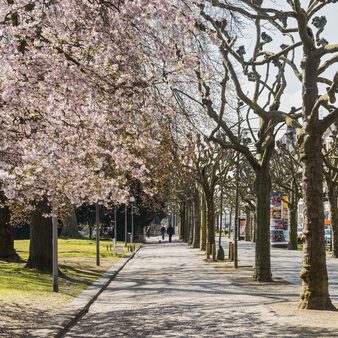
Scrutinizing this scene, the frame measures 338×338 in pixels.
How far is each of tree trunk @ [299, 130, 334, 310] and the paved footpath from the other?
1078mm

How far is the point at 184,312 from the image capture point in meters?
13.9

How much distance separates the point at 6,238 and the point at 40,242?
29.3 feet

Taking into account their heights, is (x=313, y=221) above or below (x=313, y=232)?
above

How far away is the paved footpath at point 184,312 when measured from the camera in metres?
11.2

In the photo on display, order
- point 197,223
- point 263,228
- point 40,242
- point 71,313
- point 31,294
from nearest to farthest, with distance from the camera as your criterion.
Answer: point 71,313, point 31,294, point 263,228, point 40,242, point 197,223

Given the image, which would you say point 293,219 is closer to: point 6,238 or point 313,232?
point 6,238

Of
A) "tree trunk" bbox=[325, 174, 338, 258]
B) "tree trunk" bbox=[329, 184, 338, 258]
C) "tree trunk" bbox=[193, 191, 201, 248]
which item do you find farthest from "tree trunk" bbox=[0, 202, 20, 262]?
"tree trunk" bbox=[193, 191, 201, 248]

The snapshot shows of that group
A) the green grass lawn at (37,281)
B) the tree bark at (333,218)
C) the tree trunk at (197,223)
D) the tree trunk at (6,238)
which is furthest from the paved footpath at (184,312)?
the tree trunk at (197,223)

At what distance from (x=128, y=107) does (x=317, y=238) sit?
17.8ft

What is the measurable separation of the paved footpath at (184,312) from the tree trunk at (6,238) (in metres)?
11.0

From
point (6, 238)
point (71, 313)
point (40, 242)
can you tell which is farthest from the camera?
point (6, 238)

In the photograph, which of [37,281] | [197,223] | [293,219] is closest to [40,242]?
[37,281]

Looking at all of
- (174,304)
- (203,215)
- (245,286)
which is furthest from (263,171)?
(203,215)

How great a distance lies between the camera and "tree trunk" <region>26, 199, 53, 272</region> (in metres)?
24.3
